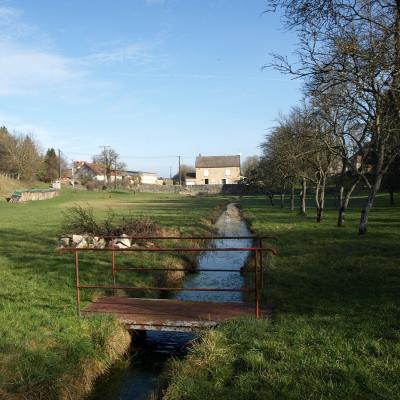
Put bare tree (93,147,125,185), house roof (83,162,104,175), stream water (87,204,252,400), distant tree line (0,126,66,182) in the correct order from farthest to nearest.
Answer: house roof (83,162,104,175), bare tree (93,147,125,185), distant tree line (0,126,66,182), stream water (87,204,252,400)

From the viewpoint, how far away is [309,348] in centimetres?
623

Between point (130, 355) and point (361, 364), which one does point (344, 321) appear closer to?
point (361, 364)

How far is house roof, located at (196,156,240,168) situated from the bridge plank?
4099 inches

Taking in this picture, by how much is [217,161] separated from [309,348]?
109m

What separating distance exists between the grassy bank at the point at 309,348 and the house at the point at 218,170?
333 feet

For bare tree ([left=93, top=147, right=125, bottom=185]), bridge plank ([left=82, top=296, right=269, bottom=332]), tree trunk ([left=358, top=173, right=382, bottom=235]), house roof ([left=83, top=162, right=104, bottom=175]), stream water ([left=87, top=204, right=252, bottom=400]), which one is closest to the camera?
stream water ([left=87, top=204, right=252, bottom=400])

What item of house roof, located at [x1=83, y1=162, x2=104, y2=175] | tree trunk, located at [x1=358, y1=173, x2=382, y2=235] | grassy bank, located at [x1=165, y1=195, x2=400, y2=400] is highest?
house roof, located at [x1=83, y1=162, x2=104, y2=175]

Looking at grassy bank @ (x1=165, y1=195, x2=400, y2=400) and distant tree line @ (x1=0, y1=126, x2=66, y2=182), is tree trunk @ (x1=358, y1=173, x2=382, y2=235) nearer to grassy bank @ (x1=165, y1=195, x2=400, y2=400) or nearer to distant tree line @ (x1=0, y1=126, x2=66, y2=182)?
grassy bank @ (x1=165, y1=195, x2=400, y2=400)

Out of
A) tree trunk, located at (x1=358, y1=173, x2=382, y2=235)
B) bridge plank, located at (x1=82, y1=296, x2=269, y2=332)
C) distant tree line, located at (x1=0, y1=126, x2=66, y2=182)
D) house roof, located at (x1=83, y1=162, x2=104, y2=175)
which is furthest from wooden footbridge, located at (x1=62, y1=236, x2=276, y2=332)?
house roof, located at (x1=83, y1=162, x2=104, y2=175)

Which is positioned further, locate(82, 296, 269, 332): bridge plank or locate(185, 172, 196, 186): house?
locate(185, 172, 196, 186): house

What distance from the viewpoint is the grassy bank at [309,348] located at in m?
5.21

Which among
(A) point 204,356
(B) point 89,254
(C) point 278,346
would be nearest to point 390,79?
(C) point 278,346

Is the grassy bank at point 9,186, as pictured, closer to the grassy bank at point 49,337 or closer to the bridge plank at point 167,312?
the grassy bank at point 49,337

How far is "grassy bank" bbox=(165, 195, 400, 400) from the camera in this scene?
5.21 m
